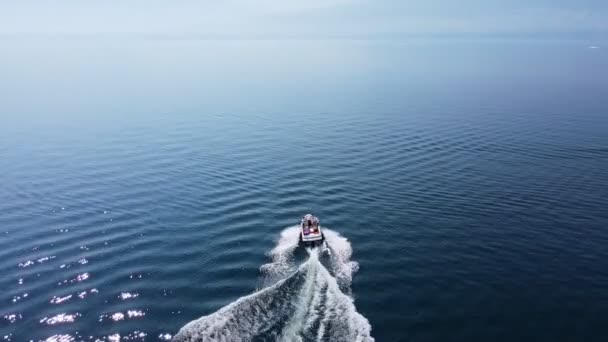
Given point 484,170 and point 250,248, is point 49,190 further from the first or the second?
point 484,170

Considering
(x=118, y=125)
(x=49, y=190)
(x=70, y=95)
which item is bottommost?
(x=49, y=190)

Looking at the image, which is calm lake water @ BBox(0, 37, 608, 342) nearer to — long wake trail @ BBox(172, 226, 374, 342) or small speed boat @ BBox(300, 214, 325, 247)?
long wake trail @ BBox(172, 226, 374, 342)

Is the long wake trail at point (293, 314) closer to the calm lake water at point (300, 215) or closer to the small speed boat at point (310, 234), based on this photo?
the calm lake water at point (300, 215)

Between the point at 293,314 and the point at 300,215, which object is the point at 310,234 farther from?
the point at 293,314

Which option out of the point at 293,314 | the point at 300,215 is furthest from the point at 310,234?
the point at 293,314

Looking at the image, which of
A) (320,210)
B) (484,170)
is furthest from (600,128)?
(320,210)
